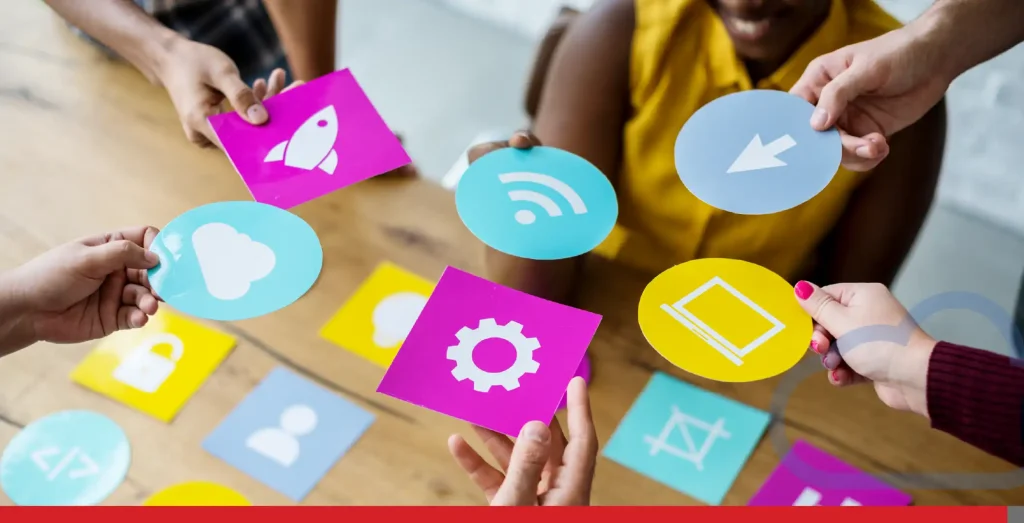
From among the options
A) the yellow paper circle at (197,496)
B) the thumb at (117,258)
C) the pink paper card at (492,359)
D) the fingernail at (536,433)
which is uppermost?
the thumb at (117,258)

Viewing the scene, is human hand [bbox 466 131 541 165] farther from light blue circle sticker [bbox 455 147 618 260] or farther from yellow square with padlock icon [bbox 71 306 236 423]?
yellow square with padlock icon [bbox 71 306 236 423]

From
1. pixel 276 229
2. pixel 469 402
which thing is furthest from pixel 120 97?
pixel 469 402

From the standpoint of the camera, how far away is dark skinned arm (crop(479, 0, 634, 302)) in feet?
2.55

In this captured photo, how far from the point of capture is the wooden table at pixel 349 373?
0.65 m

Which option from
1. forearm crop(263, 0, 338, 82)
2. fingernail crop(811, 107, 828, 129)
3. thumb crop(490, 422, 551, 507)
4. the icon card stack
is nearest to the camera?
thumb crop(490, 422, 551, 507)

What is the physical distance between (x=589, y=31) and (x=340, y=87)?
0.27 meters

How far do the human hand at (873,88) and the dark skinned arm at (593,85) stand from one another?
19 cm

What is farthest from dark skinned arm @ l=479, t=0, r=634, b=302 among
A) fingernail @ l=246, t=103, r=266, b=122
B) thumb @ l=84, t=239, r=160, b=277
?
thumb @ l=84, t=239, r=160, b=277

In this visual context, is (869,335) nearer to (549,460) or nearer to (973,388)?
(973,388)

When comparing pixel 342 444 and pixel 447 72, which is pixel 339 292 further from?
pixel 447 72

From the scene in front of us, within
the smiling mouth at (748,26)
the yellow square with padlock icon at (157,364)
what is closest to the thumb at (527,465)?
the yellow square with padlock icon at (157,364)

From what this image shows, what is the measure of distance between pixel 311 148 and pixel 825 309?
1.25ft

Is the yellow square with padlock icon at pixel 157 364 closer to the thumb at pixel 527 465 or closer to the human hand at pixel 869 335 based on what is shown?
the thumb at pixel 527 465

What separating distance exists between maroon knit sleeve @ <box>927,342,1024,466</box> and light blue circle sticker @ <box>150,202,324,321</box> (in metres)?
0.42
